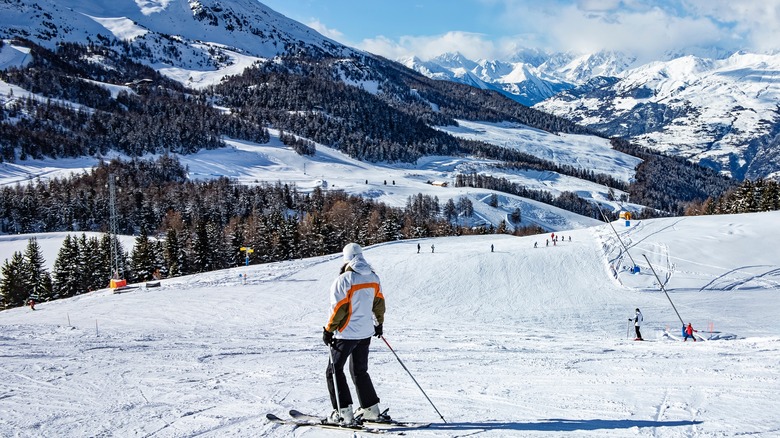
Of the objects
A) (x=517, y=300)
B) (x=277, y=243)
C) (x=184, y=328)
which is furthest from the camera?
(x=277, y=243)

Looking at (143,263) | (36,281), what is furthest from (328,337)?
(36,281)

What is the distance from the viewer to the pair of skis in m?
6.94

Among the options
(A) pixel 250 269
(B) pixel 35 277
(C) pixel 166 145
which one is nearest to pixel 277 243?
(A) pixel 250 269

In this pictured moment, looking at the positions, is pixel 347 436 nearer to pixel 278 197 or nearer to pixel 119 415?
pixel 119 415

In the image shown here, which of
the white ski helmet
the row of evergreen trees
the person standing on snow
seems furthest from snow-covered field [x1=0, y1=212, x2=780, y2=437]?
the row of evergreen trees

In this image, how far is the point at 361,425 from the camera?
7.06 meters

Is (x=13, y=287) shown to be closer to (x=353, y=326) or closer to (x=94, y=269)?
(x=94, y=269)

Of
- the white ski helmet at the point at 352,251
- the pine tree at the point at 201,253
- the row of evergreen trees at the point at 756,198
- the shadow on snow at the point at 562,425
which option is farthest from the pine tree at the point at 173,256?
the row of evergreen trees at the point at 756,198

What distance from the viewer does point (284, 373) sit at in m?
11.1

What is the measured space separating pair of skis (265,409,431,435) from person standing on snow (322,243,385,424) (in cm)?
9

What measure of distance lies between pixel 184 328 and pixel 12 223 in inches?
4124

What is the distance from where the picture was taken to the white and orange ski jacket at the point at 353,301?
6676mm

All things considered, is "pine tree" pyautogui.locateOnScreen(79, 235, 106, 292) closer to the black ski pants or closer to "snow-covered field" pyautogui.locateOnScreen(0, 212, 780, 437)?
"snow-covered field" pyautogui.locateOnScreen(0, 212, 780, 437)

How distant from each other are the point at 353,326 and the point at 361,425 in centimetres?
151
